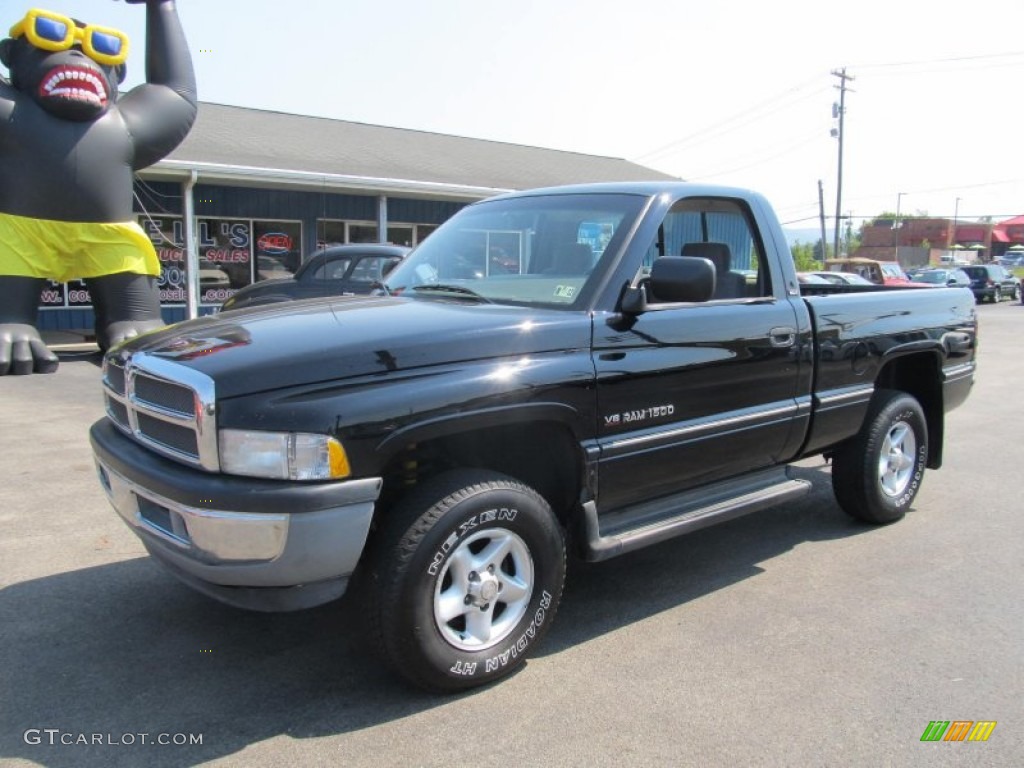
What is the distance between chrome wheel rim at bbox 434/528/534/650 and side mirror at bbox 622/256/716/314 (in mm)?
1140

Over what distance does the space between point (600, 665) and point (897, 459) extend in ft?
9.48

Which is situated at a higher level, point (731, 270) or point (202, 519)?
point (731, 270)

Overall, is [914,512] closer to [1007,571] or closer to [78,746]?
[1007,571]

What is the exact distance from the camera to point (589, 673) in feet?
11.1

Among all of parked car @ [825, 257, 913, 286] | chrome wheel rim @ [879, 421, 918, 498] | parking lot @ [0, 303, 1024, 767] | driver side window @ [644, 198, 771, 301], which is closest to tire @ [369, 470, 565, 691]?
parking lot @ [0, 303, 1024, 767]

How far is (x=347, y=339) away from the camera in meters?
3.05

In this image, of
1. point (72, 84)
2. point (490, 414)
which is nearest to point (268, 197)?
point (72, 84)

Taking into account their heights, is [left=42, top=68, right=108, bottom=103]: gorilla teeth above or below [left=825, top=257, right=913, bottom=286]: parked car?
above

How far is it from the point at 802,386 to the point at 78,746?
3654 mm

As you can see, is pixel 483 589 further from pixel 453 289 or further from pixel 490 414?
pixel 453 289

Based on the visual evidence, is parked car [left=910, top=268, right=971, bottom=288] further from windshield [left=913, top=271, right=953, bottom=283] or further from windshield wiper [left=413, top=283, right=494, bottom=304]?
windshield wiper [left=413, top=283, right=494, bottom=304]

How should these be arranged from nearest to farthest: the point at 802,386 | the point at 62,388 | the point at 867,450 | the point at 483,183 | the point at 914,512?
the point at 802,386, the point at 867,450, the point at 914,512, the point at 62,388, the point at 483,183

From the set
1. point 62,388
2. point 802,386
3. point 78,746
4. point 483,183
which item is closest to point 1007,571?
point 802,386

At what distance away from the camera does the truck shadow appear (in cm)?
294
